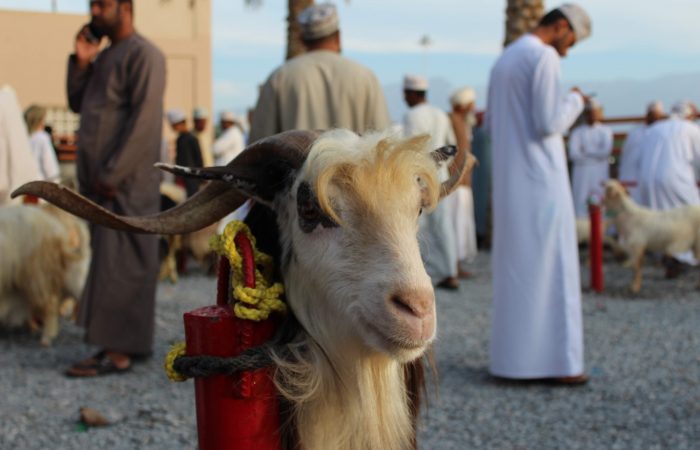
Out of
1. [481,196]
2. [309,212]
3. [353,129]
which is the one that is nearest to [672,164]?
[481,196]

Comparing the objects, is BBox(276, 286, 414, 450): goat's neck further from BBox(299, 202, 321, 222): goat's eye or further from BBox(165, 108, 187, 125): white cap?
BBox(165, 108, 187, 125): white cap

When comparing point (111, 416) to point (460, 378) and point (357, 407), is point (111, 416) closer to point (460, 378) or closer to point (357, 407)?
point (460, 378)

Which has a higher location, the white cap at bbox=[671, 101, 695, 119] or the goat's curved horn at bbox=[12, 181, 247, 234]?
the goat's curved horn at bbox=[12, 181, 247, 234]

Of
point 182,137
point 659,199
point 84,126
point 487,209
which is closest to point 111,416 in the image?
point 84,126

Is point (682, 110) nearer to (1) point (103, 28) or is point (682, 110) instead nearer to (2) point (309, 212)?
(1) point (103, 28)

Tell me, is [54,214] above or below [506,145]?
below

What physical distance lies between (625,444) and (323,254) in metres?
2.68

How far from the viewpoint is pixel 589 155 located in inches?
559

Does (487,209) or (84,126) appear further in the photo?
(487,209)

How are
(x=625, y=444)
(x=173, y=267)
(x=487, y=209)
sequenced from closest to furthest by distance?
(x=625, y=444) < (x=173, y=267) < (x=487, y=209)

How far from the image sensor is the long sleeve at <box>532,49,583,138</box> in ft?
16.6

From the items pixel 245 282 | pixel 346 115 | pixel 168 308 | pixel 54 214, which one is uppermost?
pixel 346 115

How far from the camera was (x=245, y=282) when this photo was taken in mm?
2287

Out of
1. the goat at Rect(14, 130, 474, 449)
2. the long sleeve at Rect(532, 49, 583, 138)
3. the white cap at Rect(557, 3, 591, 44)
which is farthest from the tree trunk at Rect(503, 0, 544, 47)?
the goat at Rect(14, 130, 474, 449)
